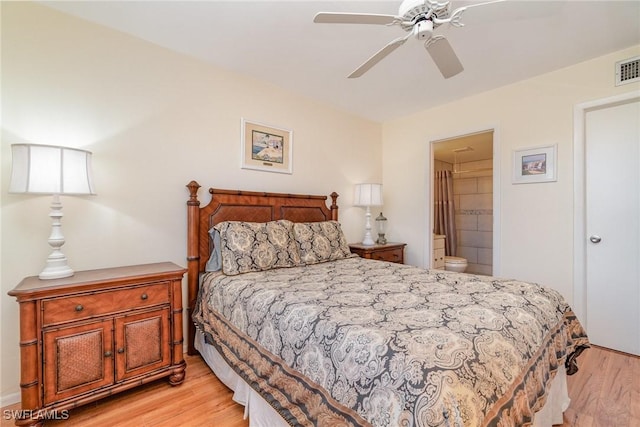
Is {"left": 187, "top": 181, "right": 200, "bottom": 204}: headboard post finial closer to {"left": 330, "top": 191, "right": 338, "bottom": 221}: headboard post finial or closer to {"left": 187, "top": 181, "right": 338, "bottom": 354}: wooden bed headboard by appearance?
{"left": 187, "top": 181, "right": 338, "bottom": 354}: wooden bed headboard

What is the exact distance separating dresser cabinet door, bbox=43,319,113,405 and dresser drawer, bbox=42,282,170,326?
0.07 metres

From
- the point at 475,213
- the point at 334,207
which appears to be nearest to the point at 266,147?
the point at 334,207

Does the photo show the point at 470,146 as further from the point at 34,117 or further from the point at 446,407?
the point at 34,117

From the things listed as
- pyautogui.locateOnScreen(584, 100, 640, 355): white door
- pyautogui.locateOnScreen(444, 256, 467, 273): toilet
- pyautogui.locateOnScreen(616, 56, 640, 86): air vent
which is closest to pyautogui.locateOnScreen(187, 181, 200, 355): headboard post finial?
pyautogui.locateOnScreen(584, 100, 640, 355): white door

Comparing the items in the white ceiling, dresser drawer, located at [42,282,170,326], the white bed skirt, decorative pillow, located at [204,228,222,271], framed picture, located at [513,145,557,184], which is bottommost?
the white bed skirt

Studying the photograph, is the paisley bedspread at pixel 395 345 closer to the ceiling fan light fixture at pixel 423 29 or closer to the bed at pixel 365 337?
the bed at pixel 365 337

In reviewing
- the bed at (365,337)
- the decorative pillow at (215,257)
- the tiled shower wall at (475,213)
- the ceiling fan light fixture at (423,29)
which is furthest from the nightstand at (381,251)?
the tiled shower wall at (475,213)

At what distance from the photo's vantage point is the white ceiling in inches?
73.5

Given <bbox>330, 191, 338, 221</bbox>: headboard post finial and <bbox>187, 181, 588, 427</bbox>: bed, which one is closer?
<bbox>187, 181, 588, 427</bbox>: bed

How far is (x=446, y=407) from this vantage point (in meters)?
0.77

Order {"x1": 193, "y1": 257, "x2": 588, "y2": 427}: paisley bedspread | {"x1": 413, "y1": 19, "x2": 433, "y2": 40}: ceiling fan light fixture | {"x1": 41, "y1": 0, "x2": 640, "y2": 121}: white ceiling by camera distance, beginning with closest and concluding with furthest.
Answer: {"x1": 193, "y1": 257, "x2": 588, "y2": 427}: paisley bedspread, {"x1": 413, "y1": 19, "x2": 433, "y2": 40}: ceiling fan light fixture, {"x1": 41, "y1": 0, "x2": 640, "y2": 121}: white ceiling

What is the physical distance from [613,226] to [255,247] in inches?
123

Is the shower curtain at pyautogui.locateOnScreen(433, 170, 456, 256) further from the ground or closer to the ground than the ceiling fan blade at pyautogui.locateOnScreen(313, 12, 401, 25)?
closer to the ground

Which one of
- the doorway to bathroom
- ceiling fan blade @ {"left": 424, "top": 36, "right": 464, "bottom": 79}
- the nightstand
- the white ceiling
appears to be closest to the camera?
ceiling fan blade @ {"left": 424, "top": 36, "right": 464, "bottom": 79}
